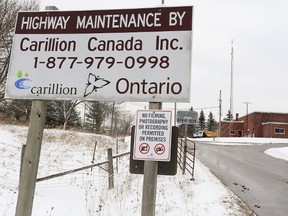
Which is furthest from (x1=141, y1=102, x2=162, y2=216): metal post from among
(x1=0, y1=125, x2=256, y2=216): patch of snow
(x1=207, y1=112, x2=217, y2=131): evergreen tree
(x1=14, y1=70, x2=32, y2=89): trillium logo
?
(x1=207, y1=112, x2=217, y2=131): evergreen tree

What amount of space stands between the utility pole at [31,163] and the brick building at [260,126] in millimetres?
51988

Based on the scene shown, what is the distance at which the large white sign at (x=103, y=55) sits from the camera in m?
2.77

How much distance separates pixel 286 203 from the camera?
27.6 ft

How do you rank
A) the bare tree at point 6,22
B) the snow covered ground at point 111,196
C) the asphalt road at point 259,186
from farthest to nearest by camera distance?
the bare tree at point 6,22, the asphalt road at point 259,186, the snow covered ground at point 111,196

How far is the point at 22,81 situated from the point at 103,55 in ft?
3.06

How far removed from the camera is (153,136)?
8.84ft

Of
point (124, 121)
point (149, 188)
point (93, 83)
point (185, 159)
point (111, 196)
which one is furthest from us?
point (124, 121)

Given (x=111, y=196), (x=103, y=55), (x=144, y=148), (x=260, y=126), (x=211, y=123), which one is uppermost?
(x=211, y=123)

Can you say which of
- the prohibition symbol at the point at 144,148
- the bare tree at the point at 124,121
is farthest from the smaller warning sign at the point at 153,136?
the bare tree at the point at 124,121

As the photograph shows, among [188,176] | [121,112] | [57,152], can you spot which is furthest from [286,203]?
[121,112]

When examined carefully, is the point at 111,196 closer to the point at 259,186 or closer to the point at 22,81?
the point at 259,186

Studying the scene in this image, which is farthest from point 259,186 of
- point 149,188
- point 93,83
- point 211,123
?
point 211,123

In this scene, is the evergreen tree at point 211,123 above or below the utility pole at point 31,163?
above

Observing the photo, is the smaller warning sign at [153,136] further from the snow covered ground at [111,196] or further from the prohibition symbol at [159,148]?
the snow covered ground at [111,196]
